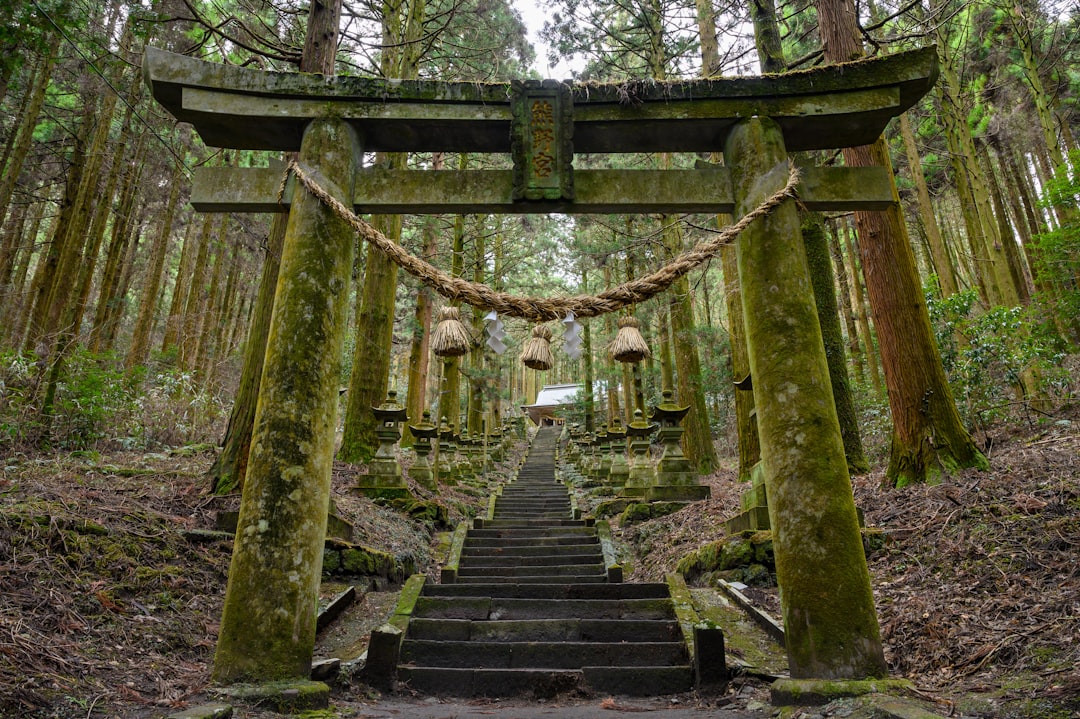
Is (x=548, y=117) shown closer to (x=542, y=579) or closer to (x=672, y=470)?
(x=542, y=579)

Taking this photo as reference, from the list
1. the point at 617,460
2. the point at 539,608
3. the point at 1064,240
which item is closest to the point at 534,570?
the point at 539,608

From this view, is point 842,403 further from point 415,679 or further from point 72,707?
point 72,707

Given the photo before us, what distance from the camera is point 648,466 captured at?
34.6ft

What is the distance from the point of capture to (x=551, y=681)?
A: 3.79 m

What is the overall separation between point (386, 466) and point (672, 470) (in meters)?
4.45

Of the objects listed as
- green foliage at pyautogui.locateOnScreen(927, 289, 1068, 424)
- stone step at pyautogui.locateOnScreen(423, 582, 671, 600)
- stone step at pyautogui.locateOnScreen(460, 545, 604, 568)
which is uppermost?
green foliage at pyautogui.locateOnScreen(927, 289, 1068, 424)

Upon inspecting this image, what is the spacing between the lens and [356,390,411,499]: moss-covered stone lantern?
27.4 ft

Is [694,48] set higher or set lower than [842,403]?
higher

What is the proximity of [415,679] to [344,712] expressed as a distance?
89 cm

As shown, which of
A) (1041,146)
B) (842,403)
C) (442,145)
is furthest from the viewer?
(1041,146)

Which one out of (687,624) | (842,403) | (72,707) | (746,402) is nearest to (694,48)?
(746,402)

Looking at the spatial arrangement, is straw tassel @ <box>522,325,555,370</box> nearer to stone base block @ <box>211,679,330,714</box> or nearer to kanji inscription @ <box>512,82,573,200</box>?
kanji inscription @ <box>512,82,573,200</box>

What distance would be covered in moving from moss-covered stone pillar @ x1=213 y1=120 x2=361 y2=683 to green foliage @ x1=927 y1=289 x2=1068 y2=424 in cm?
744

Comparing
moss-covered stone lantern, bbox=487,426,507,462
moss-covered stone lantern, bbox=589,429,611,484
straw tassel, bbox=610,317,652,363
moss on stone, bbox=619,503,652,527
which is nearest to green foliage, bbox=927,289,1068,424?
straw tassel, bbox=610,317,652,363
